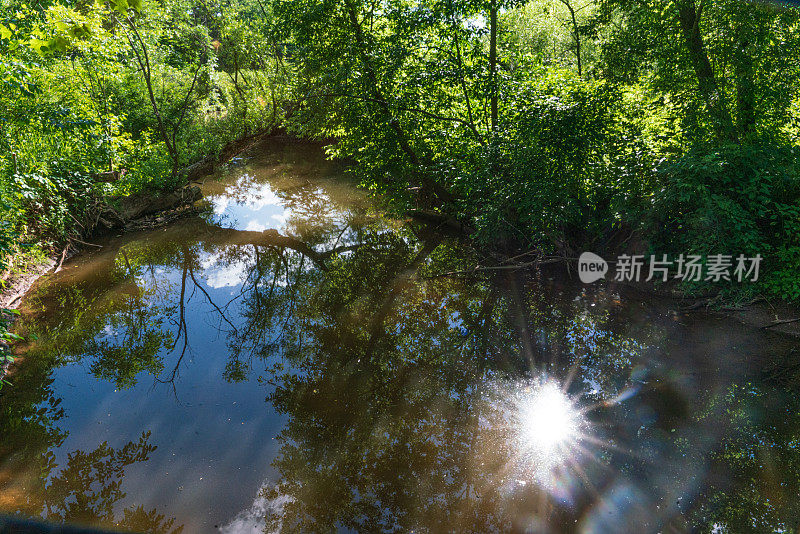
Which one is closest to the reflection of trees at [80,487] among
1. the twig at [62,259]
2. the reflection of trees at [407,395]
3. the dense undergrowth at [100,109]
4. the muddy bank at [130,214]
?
the reflection of trees at [407,395]

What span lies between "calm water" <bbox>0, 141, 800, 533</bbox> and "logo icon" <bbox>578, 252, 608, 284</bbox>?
0.97 feet

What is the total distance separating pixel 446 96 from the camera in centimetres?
934

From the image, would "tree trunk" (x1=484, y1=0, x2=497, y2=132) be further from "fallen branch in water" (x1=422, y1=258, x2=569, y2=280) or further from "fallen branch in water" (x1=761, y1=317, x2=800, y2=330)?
"fallen branch in water" (x1=761, y1=317, x2=800, y2=330)

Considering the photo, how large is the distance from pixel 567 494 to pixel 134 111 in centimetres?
1717

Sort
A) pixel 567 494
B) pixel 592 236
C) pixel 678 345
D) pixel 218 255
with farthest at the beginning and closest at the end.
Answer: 1. pixel 218 255
2. pixel 592 236
3. pixel 678 345
4. pixel 567 494

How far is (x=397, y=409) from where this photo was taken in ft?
17.3

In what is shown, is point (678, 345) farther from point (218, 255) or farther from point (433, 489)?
point (218, 255)

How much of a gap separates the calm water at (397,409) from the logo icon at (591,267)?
30 centimetres

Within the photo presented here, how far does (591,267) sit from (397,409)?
15.9 ft

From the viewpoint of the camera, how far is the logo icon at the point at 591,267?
8000mm

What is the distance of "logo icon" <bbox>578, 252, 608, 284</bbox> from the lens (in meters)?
8.00

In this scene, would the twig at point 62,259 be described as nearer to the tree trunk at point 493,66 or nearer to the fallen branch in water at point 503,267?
the fallen branch in water at point 503,267

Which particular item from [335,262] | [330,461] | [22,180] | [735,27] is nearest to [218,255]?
[335,262]

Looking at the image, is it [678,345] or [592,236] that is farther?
[592,236]
